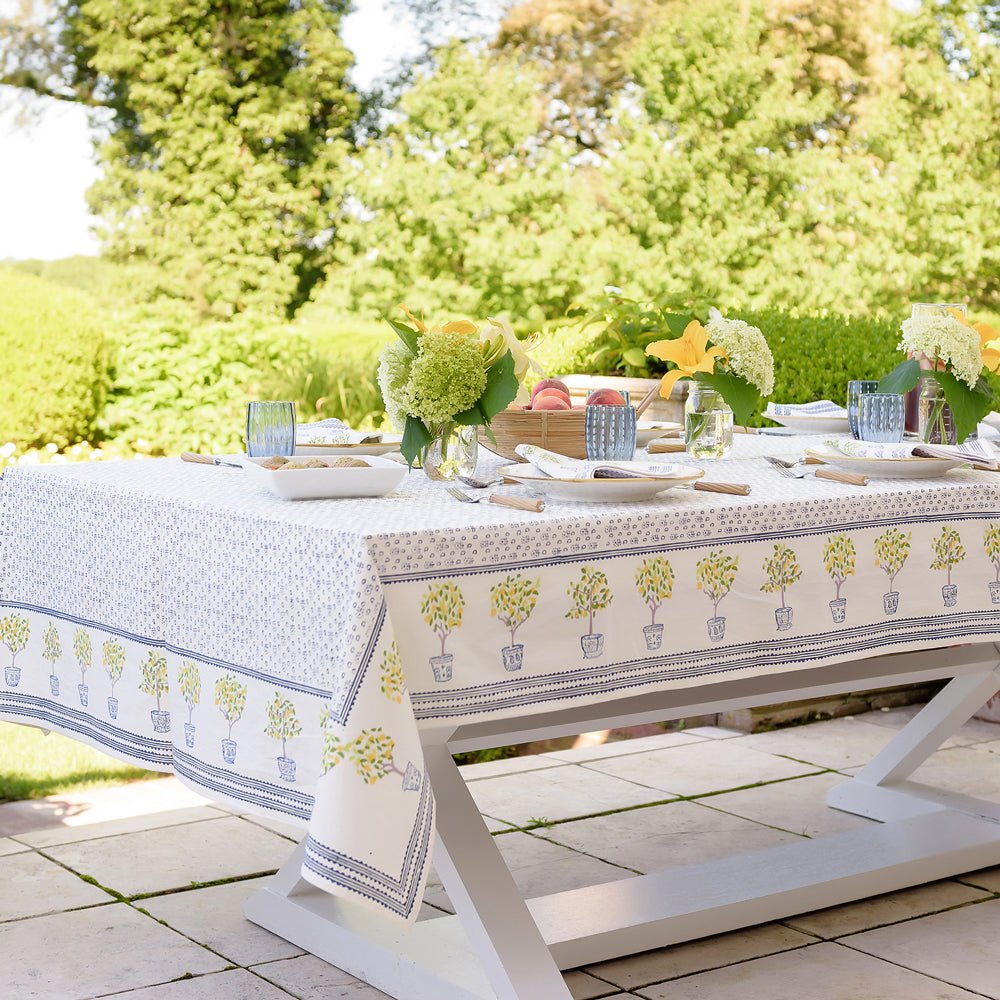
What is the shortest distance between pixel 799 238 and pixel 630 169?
1.56 meters

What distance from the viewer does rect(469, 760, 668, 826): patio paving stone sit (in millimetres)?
3588

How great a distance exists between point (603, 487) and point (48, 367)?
23.7 ft

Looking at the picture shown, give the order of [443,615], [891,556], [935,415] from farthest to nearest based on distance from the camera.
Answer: [935,415], [891,556], [443,615]

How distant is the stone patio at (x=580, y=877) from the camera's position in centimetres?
259

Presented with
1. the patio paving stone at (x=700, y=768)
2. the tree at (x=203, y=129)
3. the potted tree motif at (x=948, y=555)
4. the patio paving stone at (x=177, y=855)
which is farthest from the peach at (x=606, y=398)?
the tree at (x=203, y=129)

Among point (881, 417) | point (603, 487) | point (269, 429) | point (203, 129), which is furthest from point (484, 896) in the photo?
point (203, 129)

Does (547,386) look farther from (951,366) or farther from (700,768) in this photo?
(700,768)

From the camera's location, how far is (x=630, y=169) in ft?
40.0

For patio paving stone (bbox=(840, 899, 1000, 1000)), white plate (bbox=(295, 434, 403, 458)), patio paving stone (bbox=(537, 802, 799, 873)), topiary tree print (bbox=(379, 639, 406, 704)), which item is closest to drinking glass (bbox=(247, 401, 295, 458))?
white plate (bbox=(295, 434, 403, 458))

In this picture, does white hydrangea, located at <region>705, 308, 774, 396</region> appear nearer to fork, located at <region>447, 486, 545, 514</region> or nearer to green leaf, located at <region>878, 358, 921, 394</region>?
green leaf, located at <region>878, 358, 921, 394</region>

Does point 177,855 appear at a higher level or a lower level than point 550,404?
lower

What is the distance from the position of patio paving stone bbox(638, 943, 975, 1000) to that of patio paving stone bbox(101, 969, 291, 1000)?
65cm

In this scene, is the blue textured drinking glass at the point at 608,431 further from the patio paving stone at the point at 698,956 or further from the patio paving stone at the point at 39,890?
the patio paving stone at the point at 39,890

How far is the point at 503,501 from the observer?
2.28 metres
